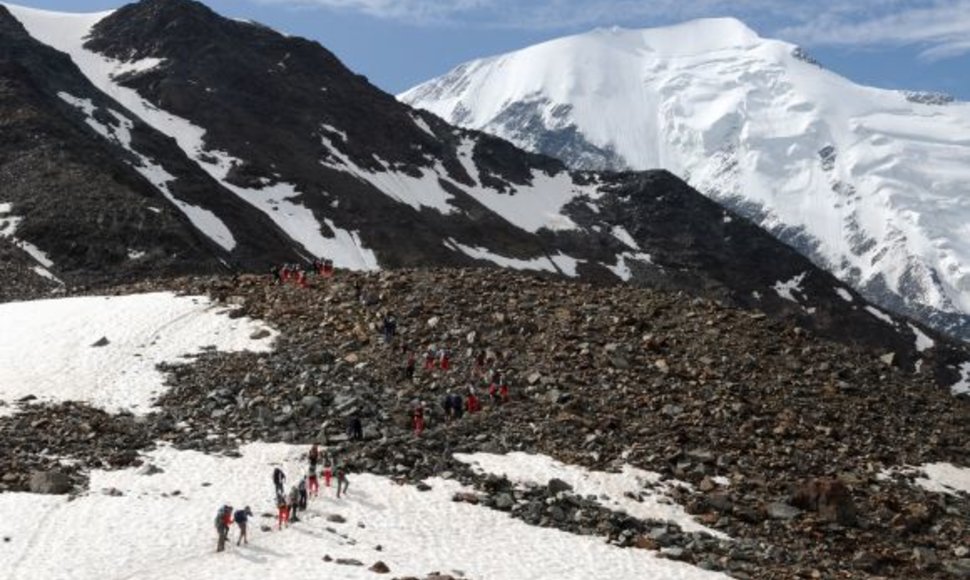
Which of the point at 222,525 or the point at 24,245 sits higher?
the point at 24,245

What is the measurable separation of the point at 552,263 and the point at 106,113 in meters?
67.1

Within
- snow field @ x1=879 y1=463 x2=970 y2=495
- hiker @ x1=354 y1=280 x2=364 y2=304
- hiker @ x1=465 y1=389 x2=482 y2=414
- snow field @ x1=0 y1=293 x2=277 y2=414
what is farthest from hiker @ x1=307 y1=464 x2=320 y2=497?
snow field @ x1=879 y1=463 x2=970 y2=495

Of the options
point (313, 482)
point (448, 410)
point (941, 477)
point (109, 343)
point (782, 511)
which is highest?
point (109, 343)

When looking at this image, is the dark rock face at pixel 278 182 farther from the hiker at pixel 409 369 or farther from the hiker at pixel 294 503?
the hiker at pixel 294 503

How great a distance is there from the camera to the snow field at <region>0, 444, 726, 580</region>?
24734 mm

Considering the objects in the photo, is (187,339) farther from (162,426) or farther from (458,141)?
(458,141)

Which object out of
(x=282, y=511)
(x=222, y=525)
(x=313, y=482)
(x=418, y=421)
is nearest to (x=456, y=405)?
(x=418, y=421)

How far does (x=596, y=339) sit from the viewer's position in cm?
4244

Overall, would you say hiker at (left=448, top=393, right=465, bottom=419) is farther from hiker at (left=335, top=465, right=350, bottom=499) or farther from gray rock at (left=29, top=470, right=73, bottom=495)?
gray rock at (left=29, top=470, right=73, bottom=495)

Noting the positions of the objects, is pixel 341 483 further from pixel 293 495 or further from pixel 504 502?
pixel 504 502

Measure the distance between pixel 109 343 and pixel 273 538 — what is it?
20422 mm

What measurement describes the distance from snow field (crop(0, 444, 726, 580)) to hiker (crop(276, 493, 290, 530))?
32 centimetres

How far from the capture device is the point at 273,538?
26781mm

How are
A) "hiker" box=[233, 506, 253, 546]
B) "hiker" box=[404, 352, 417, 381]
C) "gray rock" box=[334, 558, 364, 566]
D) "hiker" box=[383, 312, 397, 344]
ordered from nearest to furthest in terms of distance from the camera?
1. "gray rock" box=[334, 558, 364, 566]
2. "hiker" box=[233, 506, 253, 546]
3. "hiker" box=[404, 352, 417, 381]
4. "hiker" box=[383, 312, 397, 344]
